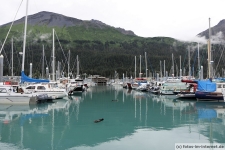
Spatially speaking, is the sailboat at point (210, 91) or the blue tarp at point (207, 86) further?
the blue tarp at point (207, 86)

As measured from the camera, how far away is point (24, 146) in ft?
48.3

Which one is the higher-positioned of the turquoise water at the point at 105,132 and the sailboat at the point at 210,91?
the sailboat at the point at 210,91

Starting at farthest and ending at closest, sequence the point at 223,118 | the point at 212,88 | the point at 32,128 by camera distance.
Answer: the point at 212,88 → the point at 223,118 → the point at 32,128

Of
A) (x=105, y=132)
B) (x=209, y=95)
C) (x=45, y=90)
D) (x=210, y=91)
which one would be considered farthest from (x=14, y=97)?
(x=210, y=91)

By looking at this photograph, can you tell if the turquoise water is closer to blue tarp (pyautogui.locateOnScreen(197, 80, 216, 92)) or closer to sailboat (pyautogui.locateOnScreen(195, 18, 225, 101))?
sailboat (pyautogui.locateOnScreen(195, 18, 225, 101))

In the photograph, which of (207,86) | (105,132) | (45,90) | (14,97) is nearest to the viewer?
(105,132)

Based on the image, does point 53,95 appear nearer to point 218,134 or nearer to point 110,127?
point 110,127

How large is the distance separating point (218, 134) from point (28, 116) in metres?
17.6

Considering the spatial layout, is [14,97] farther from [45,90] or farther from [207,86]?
[207,86]

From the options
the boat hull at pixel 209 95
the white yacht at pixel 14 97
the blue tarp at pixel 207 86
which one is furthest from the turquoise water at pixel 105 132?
the blue tarp at pixel 207 86

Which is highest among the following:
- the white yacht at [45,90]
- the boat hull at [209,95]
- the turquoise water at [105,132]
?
the white yacht at [45,90]

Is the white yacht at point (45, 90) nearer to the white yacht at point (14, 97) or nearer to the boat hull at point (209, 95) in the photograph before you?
the white yacht at point (14, 97)

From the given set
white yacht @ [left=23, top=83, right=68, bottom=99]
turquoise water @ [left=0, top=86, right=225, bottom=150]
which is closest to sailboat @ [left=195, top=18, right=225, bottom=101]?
turquoise water @ [left=0, top=86, right=225, bottom=150]

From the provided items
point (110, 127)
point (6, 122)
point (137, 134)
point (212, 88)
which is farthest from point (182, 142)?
point (212, 88)
